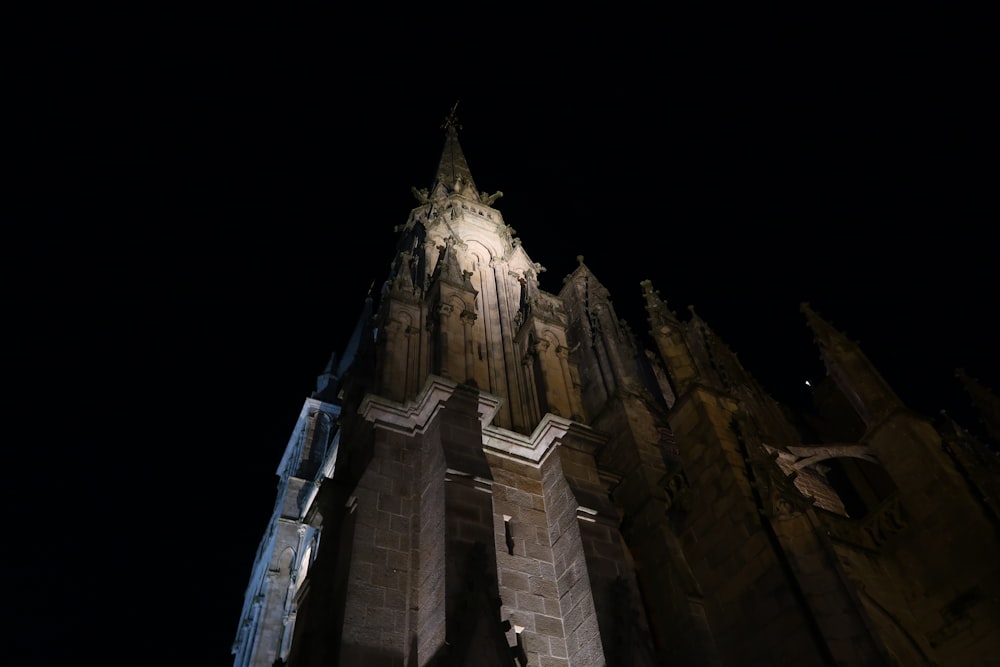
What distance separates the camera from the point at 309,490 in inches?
938

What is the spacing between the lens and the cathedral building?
31.5 ft

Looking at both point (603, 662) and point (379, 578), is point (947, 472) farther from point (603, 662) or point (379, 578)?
point (379, 578)

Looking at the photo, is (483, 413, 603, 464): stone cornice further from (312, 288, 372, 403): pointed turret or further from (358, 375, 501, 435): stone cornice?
(312, 288, 372, 403): pointed turret

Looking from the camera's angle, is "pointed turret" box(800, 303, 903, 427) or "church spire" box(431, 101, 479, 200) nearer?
"pointed turret" box(800, 303, 903, 427)

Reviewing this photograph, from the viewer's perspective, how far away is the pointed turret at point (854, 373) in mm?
16469

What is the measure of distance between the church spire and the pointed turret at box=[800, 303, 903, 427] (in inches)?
519

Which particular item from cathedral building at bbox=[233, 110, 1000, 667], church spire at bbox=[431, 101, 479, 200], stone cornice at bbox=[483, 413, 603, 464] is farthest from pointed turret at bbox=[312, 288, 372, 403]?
stone cornice at bbox=[483, 413, 603, 464]

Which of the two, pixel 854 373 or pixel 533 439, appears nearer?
pixel 533 439

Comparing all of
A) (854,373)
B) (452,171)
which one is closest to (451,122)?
(452,171)

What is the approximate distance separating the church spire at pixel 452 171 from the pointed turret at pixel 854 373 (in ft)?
43.2

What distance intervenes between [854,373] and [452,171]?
1909 centimetres

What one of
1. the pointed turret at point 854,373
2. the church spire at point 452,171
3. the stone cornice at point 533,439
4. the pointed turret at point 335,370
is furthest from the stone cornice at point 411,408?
the pointed turret at point 335,370

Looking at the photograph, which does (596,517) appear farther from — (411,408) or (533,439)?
(411,408)

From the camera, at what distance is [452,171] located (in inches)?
1202
